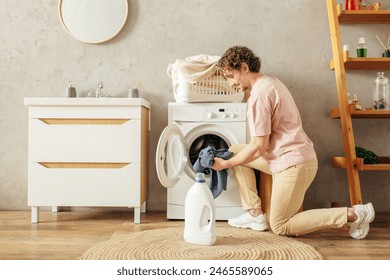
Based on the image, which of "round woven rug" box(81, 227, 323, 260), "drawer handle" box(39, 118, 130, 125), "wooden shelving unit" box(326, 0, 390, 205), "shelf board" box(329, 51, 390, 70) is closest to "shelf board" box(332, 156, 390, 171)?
"wooden shelving unit" box(326, 0, 390, 205)

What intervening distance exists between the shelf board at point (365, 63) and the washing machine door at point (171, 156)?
133cm

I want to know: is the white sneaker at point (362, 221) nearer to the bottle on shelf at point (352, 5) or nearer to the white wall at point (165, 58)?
the white wall at point (165, 58)

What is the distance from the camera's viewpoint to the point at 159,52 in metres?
3.16

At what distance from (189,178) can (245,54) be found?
93cm

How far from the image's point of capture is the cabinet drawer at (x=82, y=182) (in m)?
2.60

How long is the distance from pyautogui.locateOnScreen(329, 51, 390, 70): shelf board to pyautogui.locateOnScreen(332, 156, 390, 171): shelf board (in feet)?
2.24

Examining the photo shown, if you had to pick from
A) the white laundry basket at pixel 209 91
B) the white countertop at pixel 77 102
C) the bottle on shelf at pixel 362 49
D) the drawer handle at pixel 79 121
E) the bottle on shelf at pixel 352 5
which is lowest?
the drawer handle at pixel 79 121

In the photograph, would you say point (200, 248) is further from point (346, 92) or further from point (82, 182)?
point (346, 92)

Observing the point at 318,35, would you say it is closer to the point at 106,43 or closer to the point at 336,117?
the point at 336,117

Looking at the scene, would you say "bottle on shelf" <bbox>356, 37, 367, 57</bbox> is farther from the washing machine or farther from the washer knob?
the washer knob

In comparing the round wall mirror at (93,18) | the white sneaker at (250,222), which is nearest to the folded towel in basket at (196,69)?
the round wall mirror at (93,18)

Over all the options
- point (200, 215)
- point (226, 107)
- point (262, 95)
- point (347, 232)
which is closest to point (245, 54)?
point (262, 95)

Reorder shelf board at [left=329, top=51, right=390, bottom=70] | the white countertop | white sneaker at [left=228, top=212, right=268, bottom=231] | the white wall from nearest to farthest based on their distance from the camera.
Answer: white sneaker at [left=228, top=212, right=268, bottom=231] < the white countertop < shelf board at [left=329, top=51, right=390, bottom=70] < the white wall

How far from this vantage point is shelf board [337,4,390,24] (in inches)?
114
